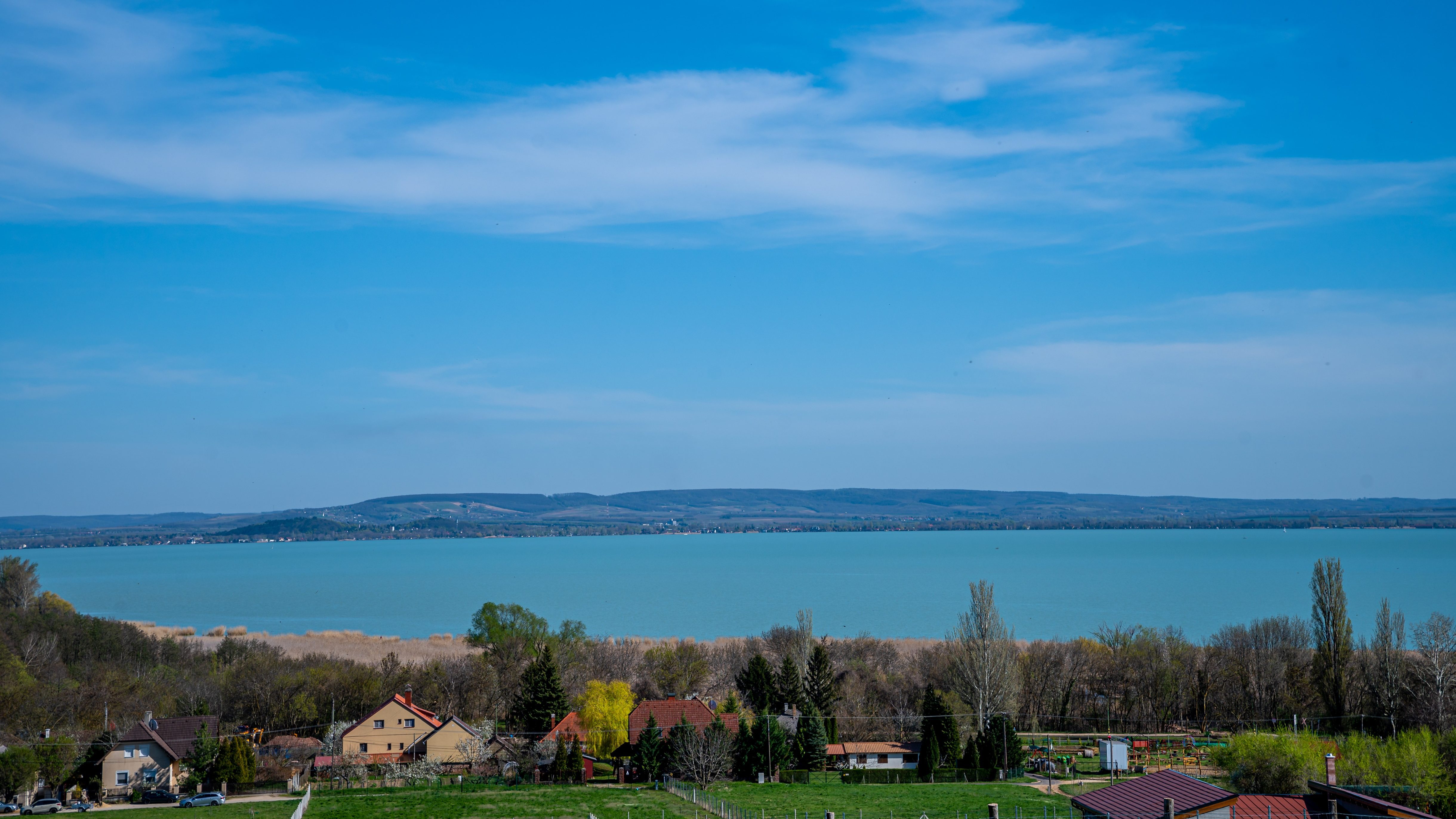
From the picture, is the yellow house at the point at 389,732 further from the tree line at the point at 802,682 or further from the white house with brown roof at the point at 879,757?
the white house with brown roof at the point at 879,757

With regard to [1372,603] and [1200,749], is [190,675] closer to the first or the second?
[1200,749]

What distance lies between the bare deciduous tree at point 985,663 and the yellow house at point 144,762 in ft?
104

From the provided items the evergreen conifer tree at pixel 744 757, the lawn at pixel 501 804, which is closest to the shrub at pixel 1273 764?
the evergreen conifer tree at pixel 744 757

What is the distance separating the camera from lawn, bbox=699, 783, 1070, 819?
111 ft

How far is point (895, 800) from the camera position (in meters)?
37.3

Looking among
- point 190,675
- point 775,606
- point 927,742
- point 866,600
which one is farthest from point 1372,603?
point 190,675

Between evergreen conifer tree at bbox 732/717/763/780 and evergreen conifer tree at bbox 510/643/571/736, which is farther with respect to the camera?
evergreen conifer tree at bbox 510/643/571/736

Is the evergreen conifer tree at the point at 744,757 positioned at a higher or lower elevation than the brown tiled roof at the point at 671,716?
lower

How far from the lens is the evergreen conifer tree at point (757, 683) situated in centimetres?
5278

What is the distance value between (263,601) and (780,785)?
4478 inches

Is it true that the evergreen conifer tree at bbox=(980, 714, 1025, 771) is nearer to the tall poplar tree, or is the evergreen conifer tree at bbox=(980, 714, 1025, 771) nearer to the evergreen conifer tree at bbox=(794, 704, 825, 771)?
the evergreen conifer tree at bbox=(794, 704, 825, 771)

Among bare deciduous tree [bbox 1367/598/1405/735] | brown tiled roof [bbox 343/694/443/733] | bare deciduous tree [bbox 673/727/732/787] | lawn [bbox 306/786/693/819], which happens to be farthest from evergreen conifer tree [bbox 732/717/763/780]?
bare deciduous tree [bbox 1367/598/1405/735]

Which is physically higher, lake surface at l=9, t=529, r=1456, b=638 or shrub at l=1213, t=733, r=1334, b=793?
shrub at l=1213, t=733, r=1334, b=793

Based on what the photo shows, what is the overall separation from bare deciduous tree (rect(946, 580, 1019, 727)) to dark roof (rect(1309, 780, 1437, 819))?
22.3 metres
